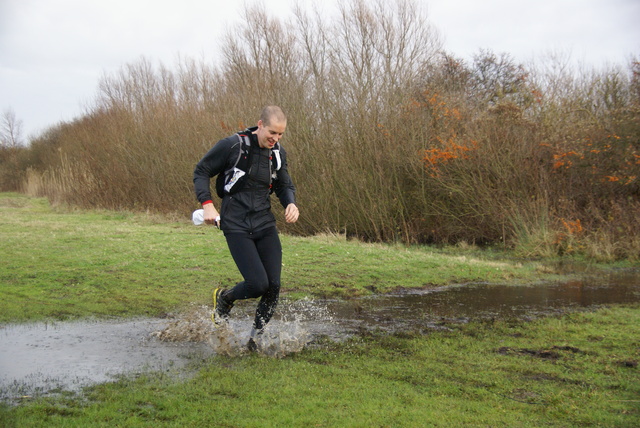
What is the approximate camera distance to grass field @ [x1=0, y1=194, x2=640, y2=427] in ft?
14.3

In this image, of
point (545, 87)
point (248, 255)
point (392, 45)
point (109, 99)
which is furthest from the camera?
point (109, 99)

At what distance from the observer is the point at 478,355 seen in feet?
20.1

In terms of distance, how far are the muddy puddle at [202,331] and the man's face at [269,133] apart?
6.40 ft

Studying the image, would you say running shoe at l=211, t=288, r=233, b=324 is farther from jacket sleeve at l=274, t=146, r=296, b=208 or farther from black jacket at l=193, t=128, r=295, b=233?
jacket sleeve at l=274, t=146, r=296, b=208

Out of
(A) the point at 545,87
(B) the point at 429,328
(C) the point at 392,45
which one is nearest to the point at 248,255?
(B) the point at 429,328

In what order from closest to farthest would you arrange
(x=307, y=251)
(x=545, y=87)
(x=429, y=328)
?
1. (x=429, y=328)
2. (x=307, y=251)
3. (x=545, y=87)

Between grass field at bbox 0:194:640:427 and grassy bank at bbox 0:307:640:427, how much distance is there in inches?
0.5

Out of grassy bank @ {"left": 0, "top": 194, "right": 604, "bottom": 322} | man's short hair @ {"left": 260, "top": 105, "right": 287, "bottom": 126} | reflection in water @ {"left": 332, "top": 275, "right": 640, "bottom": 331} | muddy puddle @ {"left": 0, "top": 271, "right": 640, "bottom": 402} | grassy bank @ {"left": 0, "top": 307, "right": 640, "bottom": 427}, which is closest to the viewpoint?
grassy bank @ {"left": 0, "top": 307, "right": 640, "bottom": 427}

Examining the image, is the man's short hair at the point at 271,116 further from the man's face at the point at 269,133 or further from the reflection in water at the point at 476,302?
the reflection in water at the point at 476,302

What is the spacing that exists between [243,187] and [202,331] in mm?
1742

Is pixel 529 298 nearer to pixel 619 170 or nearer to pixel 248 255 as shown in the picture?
pixel 248 255

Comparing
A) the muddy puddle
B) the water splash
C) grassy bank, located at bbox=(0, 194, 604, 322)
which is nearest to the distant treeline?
grassy bank, located at bbox=(0, 194, 604, 322)

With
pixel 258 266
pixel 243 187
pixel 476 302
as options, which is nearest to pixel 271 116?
pixel 243 187

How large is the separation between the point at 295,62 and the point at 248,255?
910 inches
